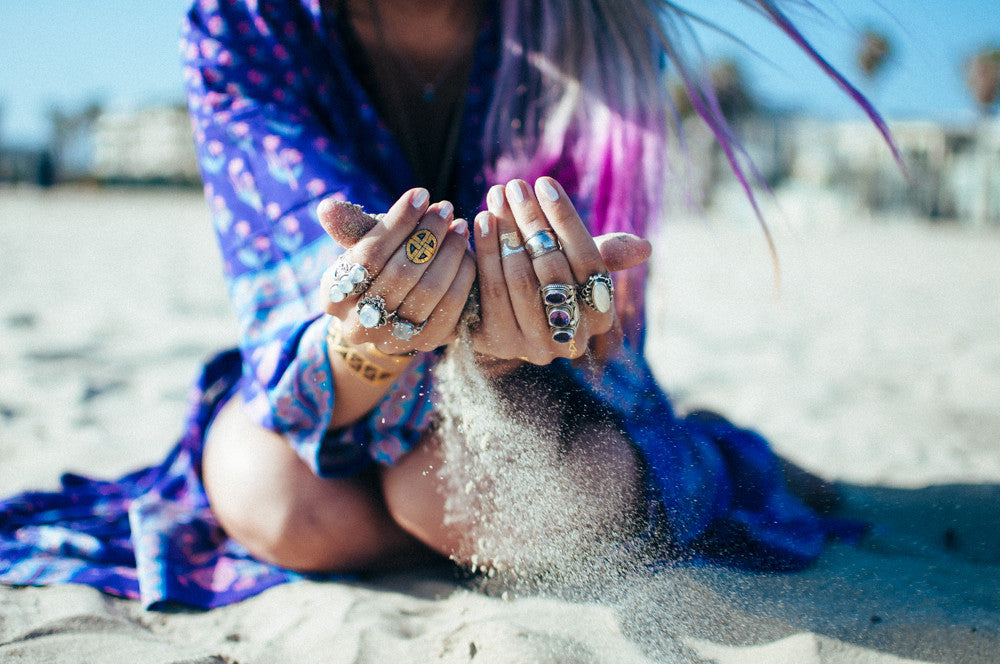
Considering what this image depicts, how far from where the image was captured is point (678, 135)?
54.0 inches

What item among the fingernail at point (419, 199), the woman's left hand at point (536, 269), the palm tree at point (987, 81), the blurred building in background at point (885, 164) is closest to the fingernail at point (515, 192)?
the woman's left hand at point (536, 269)

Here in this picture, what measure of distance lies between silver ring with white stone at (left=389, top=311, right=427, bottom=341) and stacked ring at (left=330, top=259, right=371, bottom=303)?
0.06 m

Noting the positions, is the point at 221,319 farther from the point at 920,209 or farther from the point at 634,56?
the point at 920,209

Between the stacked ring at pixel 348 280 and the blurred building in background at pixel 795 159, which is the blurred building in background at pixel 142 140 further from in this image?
the stacked ring at pixel 348 280

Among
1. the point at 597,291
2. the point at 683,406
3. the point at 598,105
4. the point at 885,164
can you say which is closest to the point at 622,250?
the point at 597,291

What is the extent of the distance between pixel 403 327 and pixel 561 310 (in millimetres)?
215

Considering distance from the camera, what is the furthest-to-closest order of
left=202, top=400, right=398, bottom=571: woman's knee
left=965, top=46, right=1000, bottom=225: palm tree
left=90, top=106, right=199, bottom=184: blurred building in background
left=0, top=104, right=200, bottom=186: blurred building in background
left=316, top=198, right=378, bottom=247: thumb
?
1. left=90, top=106, right=199, bottom=184: blurred building in background
2. left=0, top=104, right=200, bottom=186: blurred building in background
3. left=965, top=46, right=1000, bottom=225: palm tree
4. left=202, top=400, right=398, bottom=571: woman's knee
5. left=316, top=198, right=378, bottom=247: thumb

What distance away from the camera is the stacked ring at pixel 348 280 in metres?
0.87

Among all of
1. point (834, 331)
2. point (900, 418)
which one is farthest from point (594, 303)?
point (834, 331)

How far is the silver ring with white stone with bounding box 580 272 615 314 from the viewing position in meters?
0.90

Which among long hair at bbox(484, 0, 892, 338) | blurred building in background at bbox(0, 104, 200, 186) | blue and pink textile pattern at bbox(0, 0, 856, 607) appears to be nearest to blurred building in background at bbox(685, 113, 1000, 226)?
long hair at bbox(484, 0, 892, 338)

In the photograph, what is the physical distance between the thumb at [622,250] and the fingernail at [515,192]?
123mm

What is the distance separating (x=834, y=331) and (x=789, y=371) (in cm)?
106

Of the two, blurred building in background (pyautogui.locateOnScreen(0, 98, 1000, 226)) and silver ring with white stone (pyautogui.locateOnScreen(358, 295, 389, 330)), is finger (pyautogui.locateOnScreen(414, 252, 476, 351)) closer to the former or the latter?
silver ring with white stone (pyautogui.locateOnScreen(358, 295, 389, 330))
